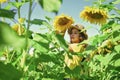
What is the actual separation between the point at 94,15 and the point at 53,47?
117 cm

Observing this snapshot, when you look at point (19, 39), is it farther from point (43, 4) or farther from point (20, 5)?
point (20, 5)

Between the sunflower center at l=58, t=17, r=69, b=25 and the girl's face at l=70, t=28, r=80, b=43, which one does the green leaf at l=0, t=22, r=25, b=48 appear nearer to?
the sunflower center at l=58, t=17, r=69, b=25

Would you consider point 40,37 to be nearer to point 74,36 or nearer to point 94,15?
point 94,15

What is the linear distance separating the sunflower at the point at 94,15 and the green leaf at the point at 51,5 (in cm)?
269

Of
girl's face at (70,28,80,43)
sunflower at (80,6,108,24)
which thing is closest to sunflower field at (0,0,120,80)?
sunflower at (80,6,108,24)

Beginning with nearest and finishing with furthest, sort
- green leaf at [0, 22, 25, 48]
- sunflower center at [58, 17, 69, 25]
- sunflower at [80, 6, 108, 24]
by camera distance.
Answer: green leaf at [0, 22, 25, 48] → sunflower at [80, 6, 108, 24] → sunflower center at [58, 17, 69, 25]

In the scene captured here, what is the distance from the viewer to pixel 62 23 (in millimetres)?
3570

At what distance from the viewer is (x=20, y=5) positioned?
1.56 meters

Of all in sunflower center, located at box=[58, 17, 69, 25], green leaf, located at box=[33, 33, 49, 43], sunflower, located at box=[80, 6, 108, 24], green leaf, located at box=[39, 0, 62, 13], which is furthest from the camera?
sunflower center, located at box=[58, 17, 69, 25]

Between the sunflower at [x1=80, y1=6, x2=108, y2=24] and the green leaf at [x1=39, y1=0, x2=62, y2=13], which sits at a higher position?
the green leaf at [x1=39, y1=0, x2=62, y2=13]

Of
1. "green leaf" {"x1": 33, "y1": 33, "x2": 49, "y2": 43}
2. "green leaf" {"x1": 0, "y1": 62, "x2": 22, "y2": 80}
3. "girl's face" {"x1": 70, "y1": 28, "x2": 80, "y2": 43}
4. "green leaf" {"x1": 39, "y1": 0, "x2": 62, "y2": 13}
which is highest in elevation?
"green leaf" {"x1": 39, "y1": 0, "x2": 62, "y2": 13}

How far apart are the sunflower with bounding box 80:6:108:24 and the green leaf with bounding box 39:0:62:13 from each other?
8.82 ft

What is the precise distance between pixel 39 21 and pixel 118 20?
126 centimetres

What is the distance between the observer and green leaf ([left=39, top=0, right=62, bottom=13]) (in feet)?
1.81
